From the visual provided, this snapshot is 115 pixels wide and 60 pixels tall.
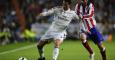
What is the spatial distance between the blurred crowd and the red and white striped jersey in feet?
40.4

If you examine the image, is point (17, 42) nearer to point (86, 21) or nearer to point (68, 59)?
point (68, 59)

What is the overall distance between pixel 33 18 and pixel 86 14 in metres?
15.4

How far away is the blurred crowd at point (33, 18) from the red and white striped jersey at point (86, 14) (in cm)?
1233

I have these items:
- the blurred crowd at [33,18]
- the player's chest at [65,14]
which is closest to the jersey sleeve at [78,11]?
the player's chest at [65,14]

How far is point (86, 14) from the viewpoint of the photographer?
15.2 metres

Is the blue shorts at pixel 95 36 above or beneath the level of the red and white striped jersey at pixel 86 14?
beneath

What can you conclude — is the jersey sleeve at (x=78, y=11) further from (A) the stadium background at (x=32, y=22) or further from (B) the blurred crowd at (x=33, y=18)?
(B) the blurred crowd at (x=33, y=18)

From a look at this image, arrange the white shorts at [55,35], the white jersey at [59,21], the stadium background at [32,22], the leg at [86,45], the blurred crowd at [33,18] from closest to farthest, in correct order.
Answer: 1. the white shorts at [55,35]
2. the white jersey at [59,21]
3. the leg at [86,45]
4. the stadium background at [32,22]
5. the blurred crowd at [33,18]

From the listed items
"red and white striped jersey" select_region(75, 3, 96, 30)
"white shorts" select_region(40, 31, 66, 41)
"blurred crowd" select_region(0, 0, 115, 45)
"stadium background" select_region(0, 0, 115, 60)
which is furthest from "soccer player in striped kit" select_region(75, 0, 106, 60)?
"blurred crowd" select_region(0, 0, 115, 45)

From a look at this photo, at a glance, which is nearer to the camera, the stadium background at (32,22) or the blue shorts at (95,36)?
the blue shorts at (95,36)

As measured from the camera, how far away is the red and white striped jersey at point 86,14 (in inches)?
596

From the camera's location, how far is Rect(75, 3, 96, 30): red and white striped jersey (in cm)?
1513

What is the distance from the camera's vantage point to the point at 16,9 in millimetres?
29406

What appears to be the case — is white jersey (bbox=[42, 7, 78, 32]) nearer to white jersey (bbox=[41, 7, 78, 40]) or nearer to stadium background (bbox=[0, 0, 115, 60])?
white jersey (bbox=[41, 7, 78, 40])
